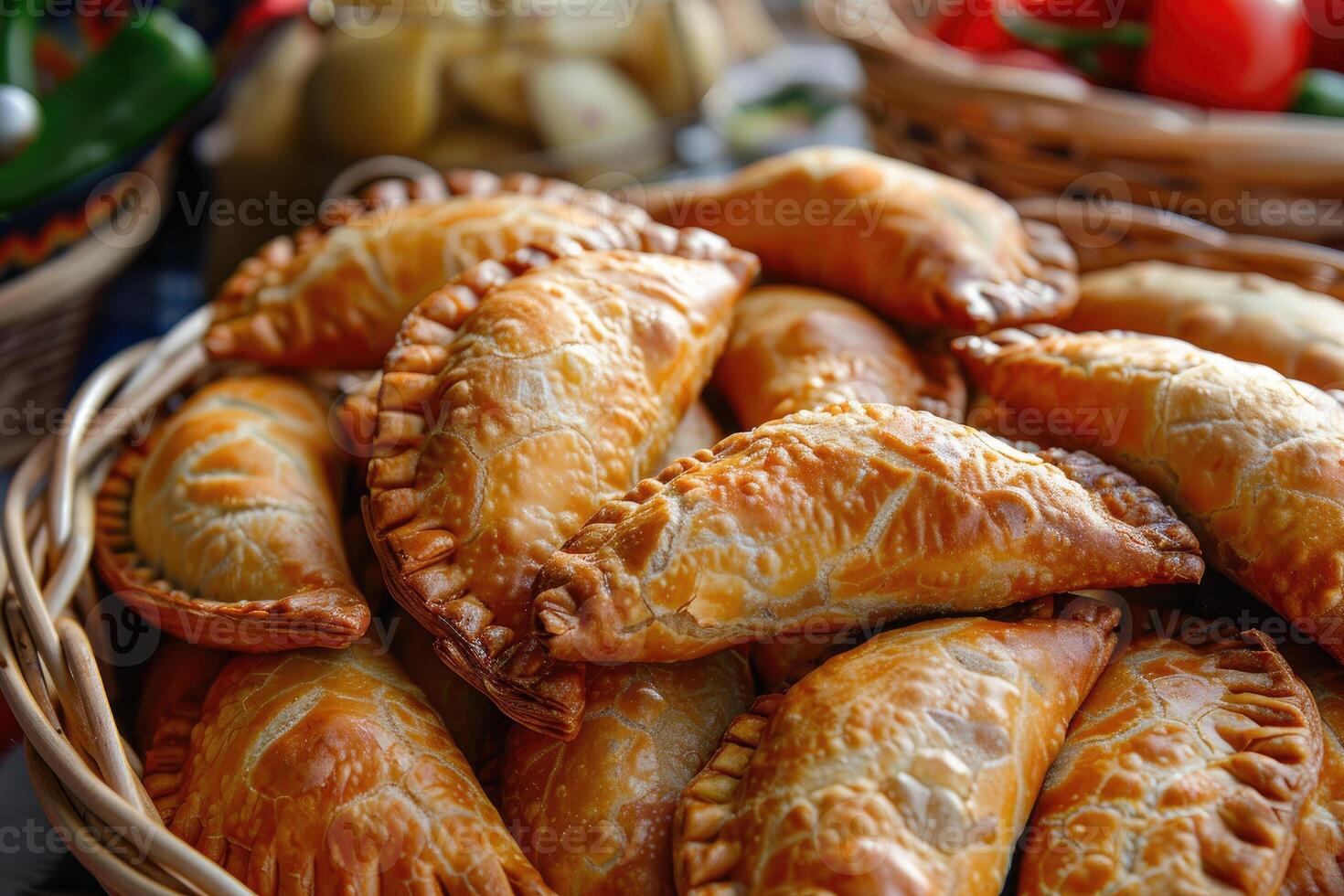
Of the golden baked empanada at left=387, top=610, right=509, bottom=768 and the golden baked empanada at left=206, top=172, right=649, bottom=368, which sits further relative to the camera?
the golden baked empanada at left=206, top=172, right=649, bottom=368

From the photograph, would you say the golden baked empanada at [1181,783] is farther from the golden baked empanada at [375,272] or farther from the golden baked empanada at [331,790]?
the golden baked empanada at [375,272]

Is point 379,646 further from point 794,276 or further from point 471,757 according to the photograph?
point 794,276

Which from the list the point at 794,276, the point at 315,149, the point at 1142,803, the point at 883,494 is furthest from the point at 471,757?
the point at 315,149

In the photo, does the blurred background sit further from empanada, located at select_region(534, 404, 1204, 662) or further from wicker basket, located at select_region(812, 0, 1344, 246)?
empanada, located at select_region(534, 404, 1204, 662)

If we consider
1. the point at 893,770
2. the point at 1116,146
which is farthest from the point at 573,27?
the point at 893,770

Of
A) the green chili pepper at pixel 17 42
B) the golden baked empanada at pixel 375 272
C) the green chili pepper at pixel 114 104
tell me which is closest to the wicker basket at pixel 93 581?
the golden baked empanada at pixel 375 272

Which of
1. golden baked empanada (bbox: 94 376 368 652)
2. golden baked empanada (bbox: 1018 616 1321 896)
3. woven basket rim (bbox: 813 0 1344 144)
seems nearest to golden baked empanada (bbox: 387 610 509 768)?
golden baked empanada (bbox: 94 376 368 652)
